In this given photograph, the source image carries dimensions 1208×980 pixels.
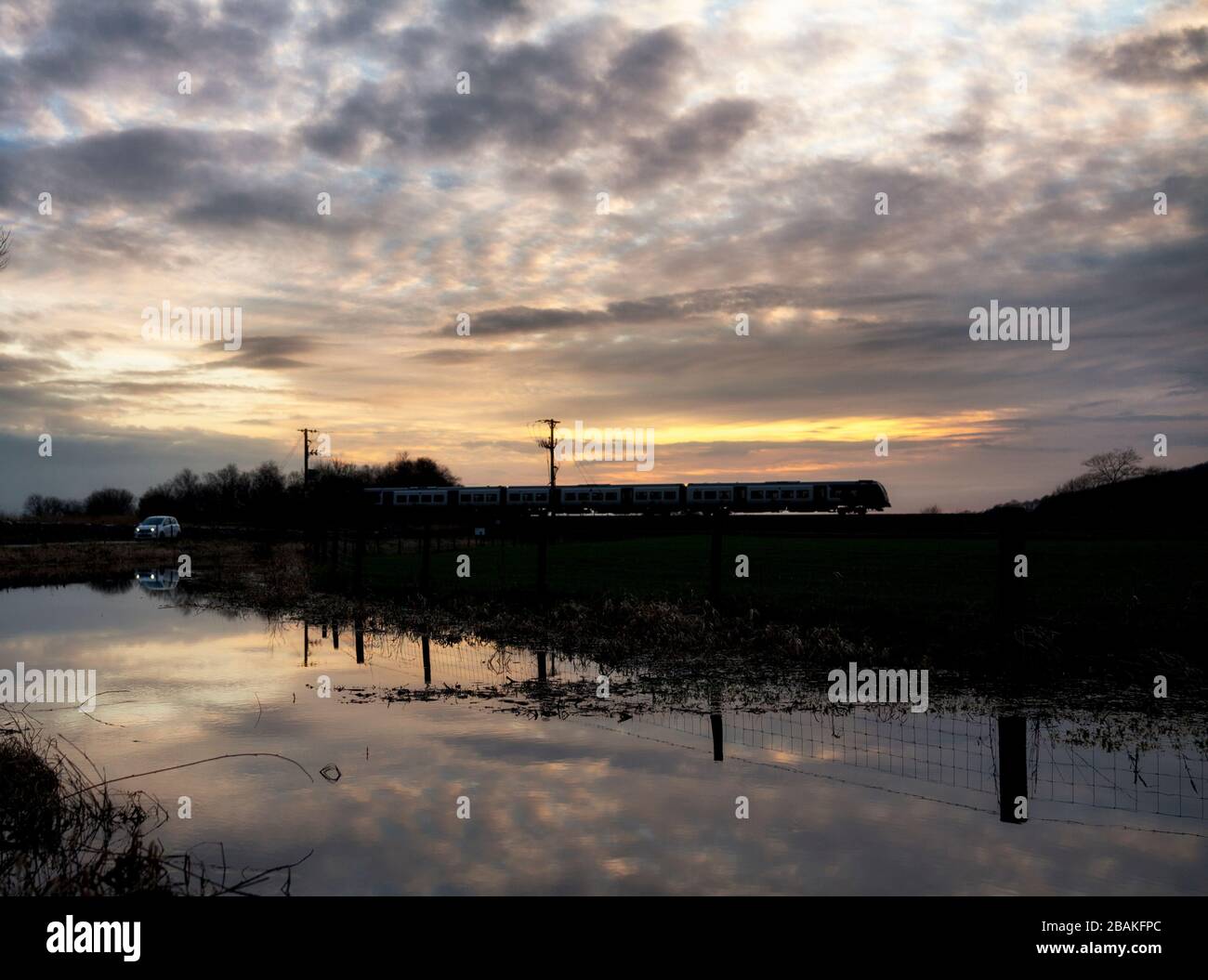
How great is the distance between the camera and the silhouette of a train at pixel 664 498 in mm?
65500

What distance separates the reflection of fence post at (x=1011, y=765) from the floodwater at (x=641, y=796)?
6cm

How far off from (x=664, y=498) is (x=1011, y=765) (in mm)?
61207

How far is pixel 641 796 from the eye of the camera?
24.7ft

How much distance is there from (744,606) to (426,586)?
11.3 meters

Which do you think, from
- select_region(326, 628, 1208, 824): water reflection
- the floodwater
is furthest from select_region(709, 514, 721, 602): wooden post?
the floodwater

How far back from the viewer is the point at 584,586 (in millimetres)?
23781

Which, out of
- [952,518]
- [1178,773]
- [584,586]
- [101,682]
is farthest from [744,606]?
[101,682]

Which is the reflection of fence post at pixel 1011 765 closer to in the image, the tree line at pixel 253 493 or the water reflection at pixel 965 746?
the water reflection at pixel 965 746

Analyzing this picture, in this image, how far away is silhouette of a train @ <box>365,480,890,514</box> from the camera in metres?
65.5

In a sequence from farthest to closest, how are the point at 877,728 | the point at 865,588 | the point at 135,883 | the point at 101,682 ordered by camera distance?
1. the point at 865,588
2. the point at 101,682
3. the point at 877,728
4. the point at 135,883

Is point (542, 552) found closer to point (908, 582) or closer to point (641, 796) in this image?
point (908, 582)

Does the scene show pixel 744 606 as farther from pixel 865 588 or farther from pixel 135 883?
pixel 135 883

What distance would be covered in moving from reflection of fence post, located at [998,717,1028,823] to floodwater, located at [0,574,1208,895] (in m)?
0.06
